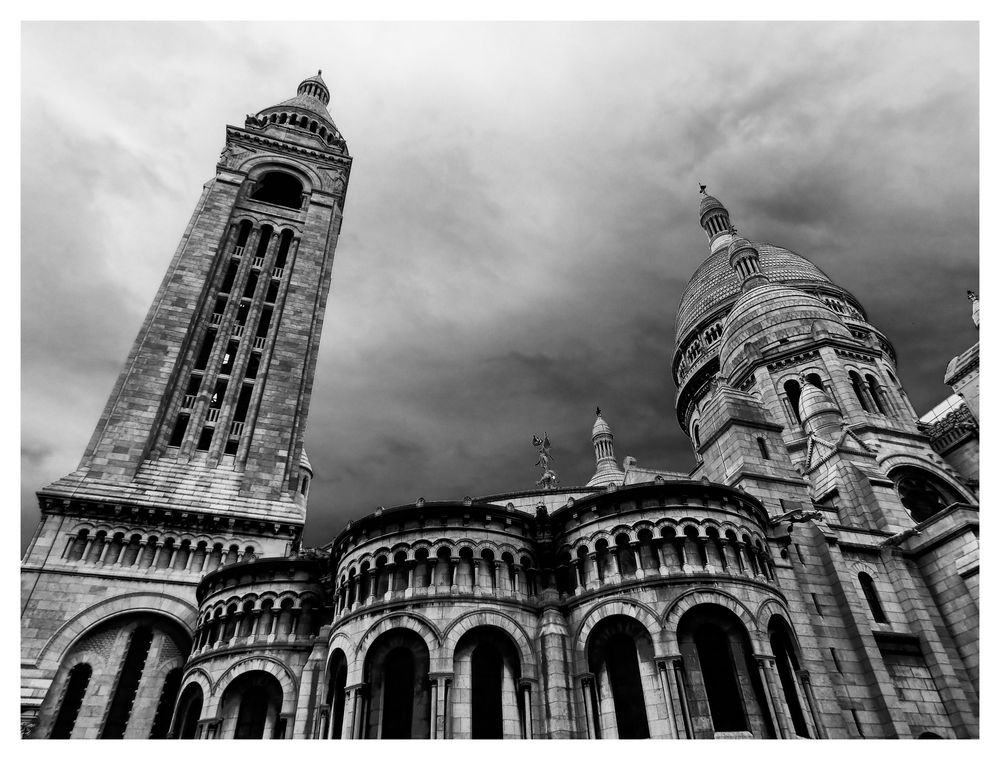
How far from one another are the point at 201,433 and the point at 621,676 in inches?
1000

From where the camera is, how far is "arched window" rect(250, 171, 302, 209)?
50.2 meters

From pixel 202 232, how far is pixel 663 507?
34.5 m

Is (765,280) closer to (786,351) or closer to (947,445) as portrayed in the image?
(786,351)

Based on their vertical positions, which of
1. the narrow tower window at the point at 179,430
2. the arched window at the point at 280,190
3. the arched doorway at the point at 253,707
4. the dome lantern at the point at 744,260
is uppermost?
the arched window at the point at 280,190

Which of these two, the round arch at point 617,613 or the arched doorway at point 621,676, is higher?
the round arch at point 617,613

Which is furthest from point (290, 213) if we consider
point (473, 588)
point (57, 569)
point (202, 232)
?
point (473, 588)

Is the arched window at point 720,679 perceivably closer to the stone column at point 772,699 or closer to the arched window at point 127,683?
the stone column at point 772,699

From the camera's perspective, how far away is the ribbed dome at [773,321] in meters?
43.9

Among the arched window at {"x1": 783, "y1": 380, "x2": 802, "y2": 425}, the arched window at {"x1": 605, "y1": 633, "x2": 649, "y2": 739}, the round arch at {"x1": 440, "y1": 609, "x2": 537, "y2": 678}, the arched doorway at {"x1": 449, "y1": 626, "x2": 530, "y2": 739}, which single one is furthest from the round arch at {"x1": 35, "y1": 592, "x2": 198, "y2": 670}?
the arched window at {"x1": 783, "y1": 380, "x2": 802, "y2": 425}

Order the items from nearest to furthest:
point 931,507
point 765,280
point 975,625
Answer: point 975,625 < point 931,507 < point 765,280

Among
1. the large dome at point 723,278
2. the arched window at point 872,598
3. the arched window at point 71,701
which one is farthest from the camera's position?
the large dome at point 723,278

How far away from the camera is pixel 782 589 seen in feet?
78.4

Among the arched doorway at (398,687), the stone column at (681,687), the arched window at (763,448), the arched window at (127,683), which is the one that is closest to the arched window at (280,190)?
the arched window at (127,683)

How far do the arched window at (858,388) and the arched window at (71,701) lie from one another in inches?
1667
